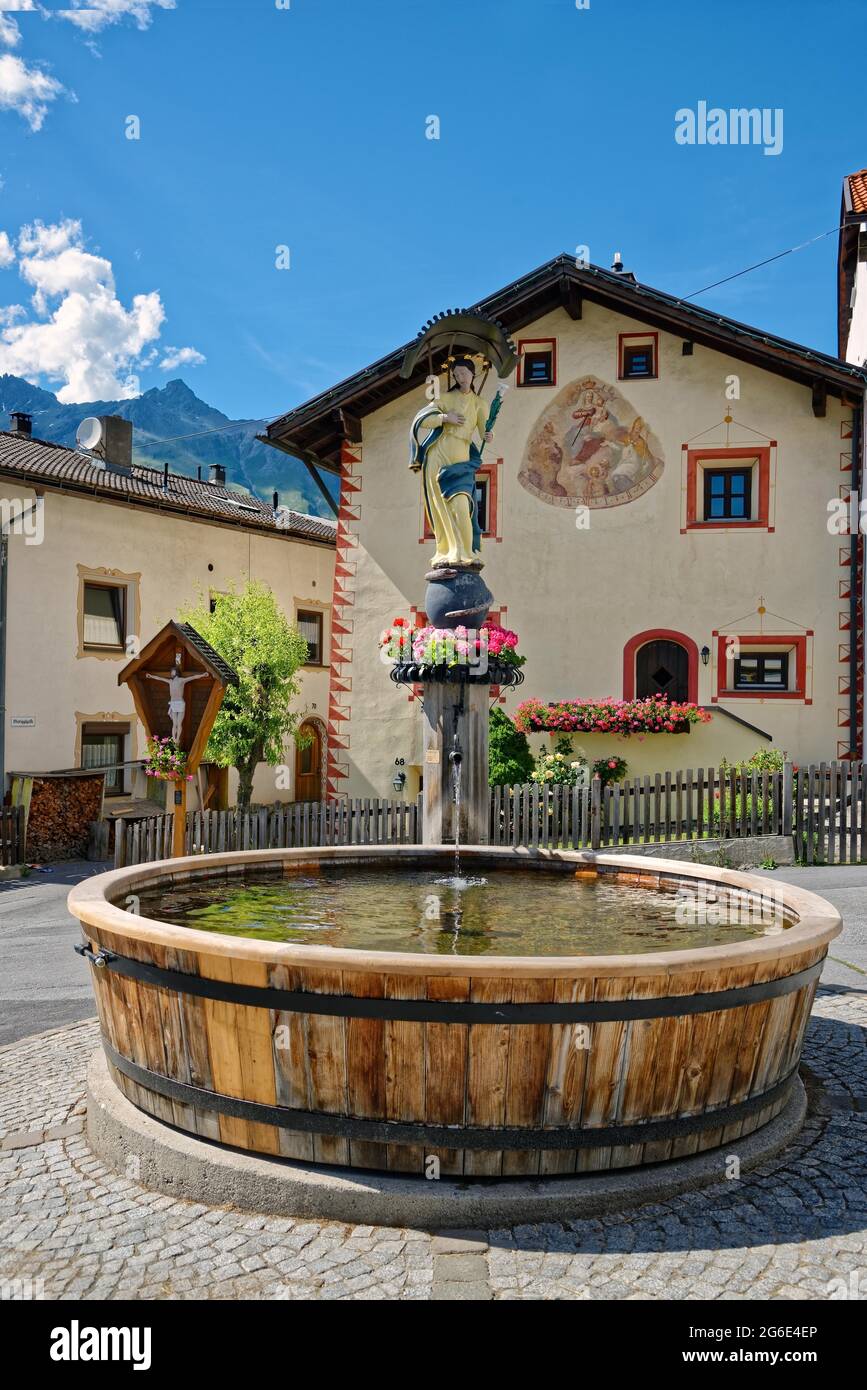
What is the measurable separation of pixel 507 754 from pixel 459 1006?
12871 mm

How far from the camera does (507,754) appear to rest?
53.9ft

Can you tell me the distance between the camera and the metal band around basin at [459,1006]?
361 cm

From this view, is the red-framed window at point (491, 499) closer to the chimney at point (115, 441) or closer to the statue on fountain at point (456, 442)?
the chimney at point (115, 441)

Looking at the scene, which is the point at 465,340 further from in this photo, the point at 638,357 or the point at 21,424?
the point at 21,424

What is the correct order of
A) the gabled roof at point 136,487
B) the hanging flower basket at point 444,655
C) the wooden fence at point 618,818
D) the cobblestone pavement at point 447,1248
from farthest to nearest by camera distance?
the gabled roof at point 136,487
the wooden fence at point 618,818
the hanging flower basket at point 444,655
the cobblestone pavement at point 447,1248

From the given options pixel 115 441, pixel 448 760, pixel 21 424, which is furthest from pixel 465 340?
pixel 21 424

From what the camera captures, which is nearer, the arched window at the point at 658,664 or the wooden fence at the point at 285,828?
the wooden fence at the point at 285,828

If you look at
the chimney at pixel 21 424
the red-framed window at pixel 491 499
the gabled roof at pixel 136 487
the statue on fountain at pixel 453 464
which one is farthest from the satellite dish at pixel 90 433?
the statue on fountain at pixel 453 464

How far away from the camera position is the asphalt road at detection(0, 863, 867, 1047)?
7.12 meters

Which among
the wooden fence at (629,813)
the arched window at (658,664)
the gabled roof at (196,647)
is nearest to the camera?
the gabled roof at (196,647)

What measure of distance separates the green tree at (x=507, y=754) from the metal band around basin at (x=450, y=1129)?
11548 mm

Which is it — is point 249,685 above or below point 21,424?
below
